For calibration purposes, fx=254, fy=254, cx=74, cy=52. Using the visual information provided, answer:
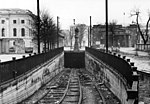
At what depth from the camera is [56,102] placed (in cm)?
1498

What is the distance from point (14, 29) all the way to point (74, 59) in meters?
20.3

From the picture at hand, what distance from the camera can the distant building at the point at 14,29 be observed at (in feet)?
204

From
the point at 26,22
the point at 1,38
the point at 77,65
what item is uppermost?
the point at 26,22

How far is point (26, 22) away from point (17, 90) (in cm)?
5142

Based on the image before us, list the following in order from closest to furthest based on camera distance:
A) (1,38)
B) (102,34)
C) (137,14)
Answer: (137,14) → (1,38) → (102,34)

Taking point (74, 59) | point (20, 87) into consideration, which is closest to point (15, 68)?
point (20, 87)

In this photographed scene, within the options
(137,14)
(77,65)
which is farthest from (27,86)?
(137,14)

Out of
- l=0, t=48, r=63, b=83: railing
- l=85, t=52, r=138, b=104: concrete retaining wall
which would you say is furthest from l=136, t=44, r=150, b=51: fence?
l=0, t=48, r=63, b=83: railing

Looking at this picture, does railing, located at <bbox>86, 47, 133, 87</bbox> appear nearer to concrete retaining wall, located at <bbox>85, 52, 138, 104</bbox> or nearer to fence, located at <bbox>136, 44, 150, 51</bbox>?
concrete retaining wall, located at <bbox>85, 52, 138, 104</bbox>

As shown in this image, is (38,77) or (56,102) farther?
(38,77)

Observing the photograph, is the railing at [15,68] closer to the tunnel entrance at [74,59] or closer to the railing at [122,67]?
the railing at [122,67]

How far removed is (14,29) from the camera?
209 feet

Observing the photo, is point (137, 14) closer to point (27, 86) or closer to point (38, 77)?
point (38, 77)

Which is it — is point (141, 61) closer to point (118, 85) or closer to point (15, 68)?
point (118, 85)
